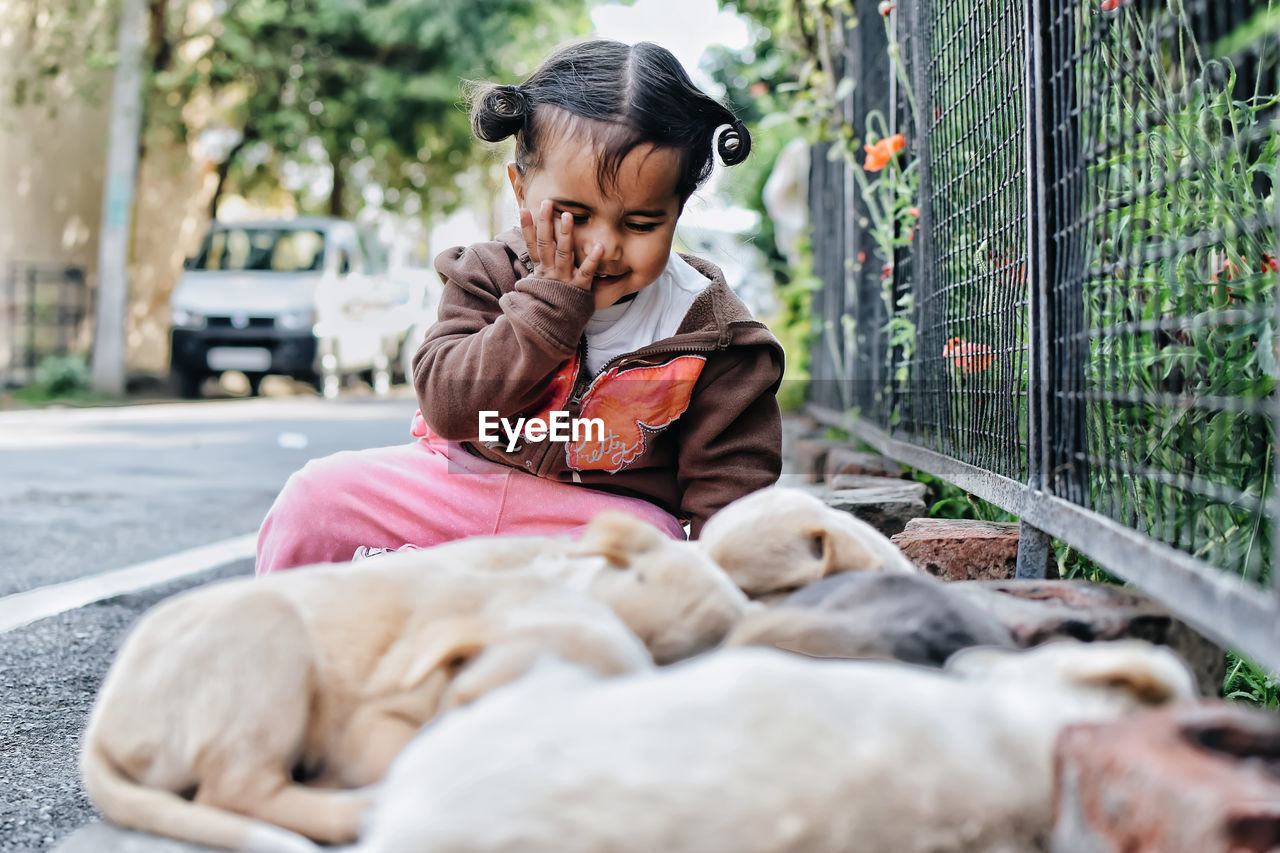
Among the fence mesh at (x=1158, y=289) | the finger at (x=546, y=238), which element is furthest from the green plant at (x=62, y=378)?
the fence mesh at (x=1158, y=289)

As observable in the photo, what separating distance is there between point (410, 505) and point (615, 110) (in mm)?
884

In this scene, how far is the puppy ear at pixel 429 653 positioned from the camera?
128 cm

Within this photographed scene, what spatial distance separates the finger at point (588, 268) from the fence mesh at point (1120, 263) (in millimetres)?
786

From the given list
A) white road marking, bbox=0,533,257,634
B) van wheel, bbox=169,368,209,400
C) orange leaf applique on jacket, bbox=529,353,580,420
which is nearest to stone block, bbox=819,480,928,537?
orange leaf applique on jacket, bbox=529,353,580,420

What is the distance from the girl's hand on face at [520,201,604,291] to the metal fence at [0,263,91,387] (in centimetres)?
1276

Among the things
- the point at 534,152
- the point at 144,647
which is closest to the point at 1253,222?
the point at 534,152

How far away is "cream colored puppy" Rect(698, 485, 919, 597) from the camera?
1.66 m

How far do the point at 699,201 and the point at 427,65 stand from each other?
1425 centimetres

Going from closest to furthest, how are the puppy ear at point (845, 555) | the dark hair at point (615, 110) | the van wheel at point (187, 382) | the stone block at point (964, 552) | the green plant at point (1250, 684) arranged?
the puppy ear at point (845, 555) → the green plant at point (1250, 684) → the dark hair at point (615, 110) → the stone block at point (964, 552) → the van wheel at point (187, 382)

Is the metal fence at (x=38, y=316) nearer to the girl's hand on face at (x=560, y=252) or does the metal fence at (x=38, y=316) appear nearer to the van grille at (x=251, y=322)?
the van grille at (x=251, y=322)

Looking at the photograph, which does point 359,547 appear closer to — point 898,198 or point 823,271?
point 898,198

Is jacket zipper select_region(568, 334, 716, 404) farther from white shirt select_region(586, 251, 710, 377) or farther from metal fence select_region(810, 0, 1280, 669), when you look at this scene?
metal fence select_region(810, 0, 1280, 669)

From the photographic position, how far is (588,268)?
2199 mm

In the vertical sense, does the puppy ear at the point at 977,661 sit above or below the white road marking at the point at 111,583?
above
